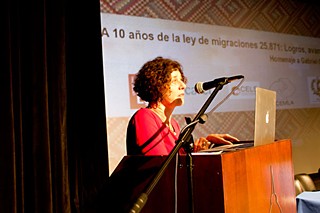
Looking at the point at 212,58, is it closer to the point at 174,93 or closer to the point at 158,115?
the point at 174,93

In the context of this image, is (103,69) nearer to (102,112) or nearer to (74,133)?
(102,112)

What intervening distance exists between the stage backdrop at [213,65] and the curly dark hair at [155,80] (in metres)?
0.83

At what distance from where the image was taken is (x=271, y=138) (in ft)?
5.05

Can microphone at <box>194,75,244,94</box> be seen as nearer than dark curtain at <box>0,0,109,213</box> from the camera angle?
Yes

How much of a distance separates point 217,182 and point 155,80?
2.87 ft

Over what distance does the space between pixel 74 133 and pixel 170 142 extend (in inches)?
46.3

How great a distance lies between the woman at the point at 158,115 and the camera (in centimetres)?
167

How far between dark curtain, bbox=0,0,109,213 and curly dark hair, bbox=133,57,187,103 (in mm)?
808

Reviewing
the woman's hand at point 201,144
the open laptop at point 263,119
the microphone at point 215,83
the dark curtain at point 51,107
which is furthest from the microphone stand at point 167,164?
the dark curtain at point 51,107

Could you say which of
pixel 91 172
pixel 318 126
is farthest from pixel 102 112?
pixel 318 126

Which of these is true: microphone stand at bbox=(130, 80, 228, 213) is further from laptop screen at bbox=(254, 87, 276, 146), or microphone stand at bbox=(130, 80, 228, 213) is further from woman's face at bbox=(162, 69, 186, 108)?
woman's face at bbox=(162, 69, 186, 108)

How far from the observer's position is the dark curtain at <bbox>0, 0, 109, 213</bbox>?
2.39m

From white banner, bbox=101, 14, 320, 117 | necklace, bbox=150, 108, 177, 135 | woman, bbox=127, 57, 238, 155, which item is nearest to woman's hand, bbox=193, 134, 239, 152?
woman, bbox=127, 57, 238, 155

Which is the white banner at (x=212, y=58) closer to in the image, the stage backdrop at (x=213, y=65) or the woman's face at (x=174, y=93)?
the stage backdrop at (x=213, y=65)
